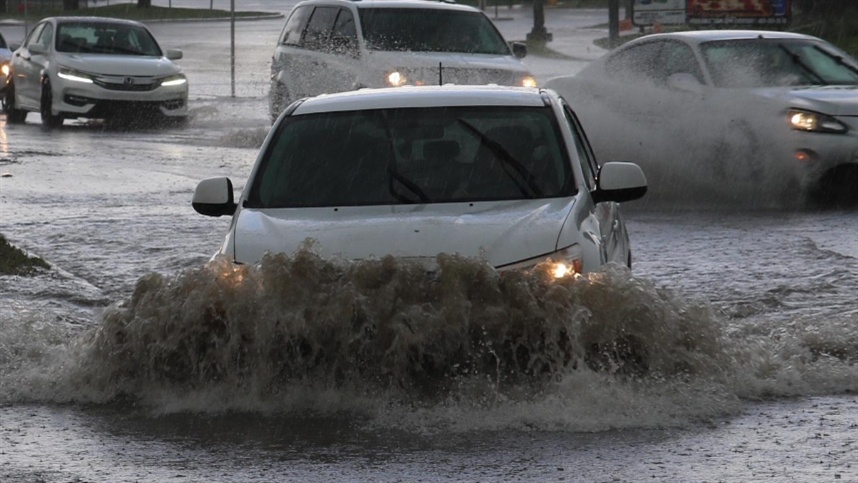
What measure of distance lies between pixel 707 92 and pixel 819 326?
6.92m

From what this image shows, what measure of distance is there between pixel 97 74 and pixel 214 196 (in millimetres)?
17417

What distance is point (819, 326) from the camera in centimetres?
865

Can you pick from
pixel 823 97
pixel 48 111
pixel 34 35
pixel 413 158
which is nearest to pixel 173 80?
pixel 48 111

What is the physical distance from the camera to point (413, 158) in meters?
8.23

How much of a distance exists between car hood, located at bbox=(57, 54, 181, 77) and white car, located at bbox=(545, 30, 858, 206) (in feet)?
33.1

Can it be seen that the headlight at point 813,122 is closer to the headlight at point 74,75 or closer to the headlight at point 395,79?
the headlight at point 395,79

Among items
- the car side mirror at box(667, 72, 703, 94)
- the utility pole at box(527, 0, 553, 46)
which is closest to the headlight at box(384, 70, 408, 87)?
the car side mirror at box(667, 72, 703, 94)

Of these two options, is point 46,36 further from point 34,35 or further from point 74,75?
point 74,75

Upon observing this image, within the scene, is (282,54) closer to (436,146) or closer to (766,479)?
(436,146)

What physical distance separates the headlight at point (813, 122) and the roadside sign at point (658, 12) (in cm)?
2333

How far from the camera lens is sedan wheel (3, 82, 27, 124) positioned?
27484 millimetres

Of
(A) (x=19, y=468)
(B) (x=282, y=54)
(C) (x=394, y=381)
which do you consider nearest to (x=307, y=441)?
(C) (x=394, y=381)

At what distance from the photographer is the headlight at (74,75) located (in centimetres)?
2503

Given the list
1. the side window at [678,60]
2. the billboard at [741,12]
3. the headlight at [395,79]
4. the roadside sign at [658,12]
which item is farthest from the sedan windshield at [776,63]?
the billboard at [741,12]
